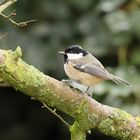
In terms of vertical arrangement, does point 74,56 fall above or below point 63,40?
above

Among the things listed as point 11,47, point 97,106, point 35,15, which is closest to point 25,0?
point 35,15

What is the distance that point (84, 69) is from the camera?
3137mm

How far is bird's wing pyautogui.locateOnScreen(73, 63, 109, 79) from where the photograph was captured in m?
3.08

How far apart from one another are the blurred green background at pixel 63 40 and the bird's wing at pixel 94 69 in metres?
0.54

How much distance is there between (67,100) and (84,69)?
2.12 feet

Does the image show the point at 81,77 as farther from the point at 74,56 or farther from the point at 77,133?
the point at 77,133

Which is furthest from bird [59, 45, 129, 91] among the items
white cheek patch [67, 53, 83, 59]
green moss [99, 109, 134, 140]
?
green moss [99, 109, 134, 140]

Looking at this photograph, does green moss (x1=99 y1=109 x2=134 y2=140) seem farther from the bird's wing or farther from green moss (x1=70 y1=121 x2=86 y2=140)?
the bird's wing

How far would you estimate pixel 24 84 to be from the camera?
2.42 meters

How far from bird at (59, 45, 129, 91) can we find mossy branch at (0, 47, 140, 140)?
0.47 meters

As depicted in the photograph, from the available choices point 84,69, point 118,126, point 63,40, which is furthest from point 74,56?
point 63,40

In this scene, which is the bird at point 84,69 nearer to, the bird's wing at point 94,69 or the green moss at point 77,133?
the bird's wing at point 94,69

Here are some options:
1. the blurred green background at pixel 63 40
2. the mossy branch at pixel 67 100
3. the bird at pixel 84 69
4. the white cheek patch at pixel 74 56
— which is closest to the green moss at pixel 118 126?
the mossy branch at pixel 67 100

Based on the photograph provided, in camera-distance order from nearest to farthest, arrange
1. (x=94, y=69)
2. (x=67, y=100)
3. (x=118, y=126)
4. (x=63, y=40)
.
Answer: (x=67, y=100)
(x=118, y=126)
(x=94, y=69)
(x=63, y=40)
